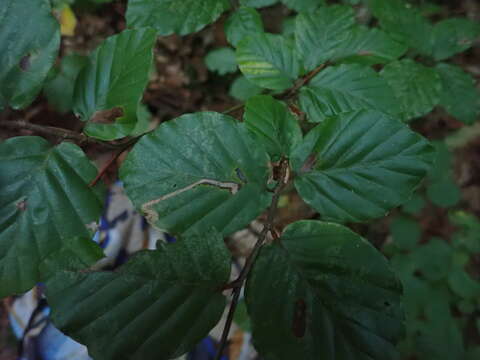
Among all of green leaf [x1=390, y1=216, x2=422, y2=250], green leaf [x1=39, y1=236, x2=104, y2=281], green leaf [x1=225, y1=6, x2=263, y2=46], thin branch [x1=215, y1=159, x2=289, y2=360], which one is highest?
green leaf [x1=225, y1=6, x2=263, y2=46]

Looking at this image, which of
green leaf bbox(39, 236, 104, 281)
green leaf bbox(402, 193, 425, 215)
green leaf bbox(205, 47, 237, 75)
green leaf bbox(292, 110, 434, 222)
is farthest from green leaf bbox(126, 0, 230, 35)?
green leaf bbox(402, 193, 425, 215)

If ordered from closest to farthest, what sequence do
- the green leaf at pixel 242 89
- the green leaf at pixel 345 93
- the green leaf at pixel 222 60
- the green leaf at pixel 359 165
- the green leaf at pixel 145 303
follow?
the green leaf at pixel 145 303 < the green leaf at pixel 359 165 < the green leaf at pixel 345 93 < the green leaf at pixel 242 89 < the green leaf at pixel 222 60

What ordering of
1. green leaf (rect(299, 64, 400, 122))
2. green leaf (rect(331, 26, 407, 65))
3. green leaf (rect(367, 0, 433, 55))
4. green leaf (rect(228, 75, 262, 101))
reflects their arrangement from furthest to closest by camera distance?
1. green leaf (rect(228, 75, 262, 101))
2. green leaf (rect(367, 0, 433, 55))
3. green leaf (rect(331, 26, 407, 65))
4. green leaf (rect(299, 64, 400, 122))

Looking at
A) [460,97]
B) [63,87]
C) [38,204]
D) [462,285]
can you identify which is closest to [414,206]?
[462,285]

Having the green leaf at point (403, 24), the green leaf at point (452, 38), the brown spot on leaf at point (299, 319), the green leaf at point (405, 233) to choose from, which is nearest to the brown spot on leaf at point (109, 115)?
the brown spot on leaf at point (299, 319)

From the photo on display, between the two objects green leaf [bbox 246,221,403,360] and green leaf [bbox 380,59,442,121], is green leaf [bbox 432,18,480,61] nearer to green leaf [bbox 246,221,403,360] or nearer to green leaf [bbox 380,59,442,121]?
green leaf [bbox 380,59,442,121]

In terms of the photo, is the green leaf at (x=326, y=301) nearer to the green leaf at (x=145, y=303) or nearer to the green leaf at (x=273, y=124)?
the green leaf at (x=145, y=303)
